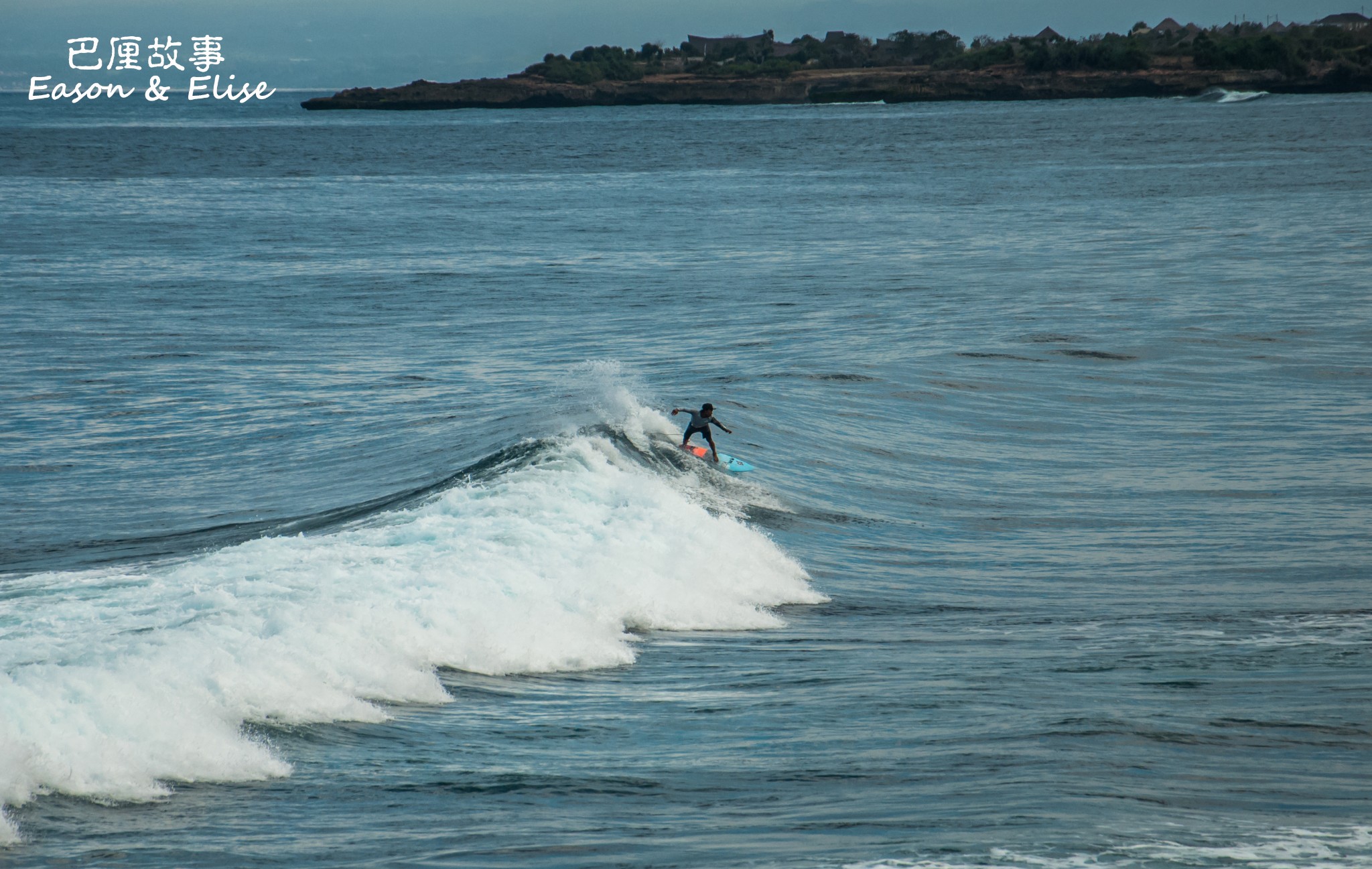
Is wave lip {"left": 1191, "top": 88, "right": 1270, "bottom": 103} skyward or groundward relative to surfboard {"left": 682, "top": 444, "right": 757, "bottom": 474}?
skyward

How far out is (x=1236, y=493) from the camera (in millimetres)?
18234

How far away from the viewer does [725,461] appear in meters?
20.1

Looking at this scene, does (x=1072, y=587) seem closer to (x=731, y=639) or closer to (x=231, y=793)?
(x=731, y=639)

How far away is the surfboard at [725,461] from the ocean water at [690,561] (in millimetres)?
368

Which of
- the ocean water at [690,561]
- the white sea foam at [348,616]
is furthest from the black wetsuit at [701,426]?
the white sea foam at [348,616]

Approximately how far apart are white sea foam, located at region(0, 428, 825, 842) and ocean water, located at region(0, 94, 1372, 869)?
1.9 inches

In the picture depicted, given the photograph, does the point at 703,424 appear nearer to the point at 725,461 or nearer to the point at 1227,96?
the point at 725,461

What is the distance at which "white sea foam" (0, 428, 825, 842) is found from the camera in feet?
30.0

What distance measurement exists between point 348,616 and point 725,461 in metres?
9.23

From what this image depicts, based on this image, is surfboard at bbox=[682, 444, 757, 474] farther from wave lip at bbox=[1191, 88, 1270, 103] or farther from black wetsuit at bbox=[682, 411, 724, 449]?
wave lip at bbox=[1191, 88, 1270, 103]

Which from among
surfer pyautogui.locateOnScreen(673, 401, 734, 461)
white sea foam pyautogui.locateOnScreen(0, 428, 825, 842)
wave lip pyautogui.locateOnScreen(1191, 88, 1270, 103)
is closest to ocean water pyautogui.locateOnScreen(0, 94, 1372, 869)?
white sea foam pyautogui.locateOnScreen(0, 428, 825, 842)

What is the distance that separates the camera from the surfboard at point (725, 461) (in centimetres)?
1977

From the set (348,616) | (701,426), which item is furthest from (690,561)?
(701,426)

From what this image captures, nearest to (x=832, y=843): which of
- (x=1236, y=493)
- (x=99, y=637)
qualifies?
(x=99, y=637)
